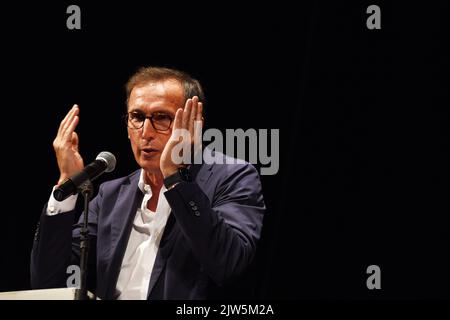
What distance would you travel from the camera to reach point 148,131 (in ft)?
7.16

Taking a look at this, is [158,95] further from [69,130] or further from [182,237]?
[182,237]

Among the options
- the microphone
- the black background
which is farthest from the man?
the black background

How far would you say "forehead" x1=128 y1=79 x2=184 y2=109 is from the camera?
7.30 feet

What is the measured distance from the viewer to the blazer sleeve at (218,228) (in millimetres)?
1925

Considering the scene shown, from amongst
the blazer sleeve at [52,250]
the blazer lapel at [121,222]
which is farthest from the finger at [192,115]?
the blazer sleeve at [52,250]

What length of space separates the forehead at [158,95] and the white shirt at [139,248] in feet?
1.15

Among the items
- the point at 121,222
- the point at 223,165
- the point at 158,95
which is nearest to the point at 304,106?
the point at 223,165

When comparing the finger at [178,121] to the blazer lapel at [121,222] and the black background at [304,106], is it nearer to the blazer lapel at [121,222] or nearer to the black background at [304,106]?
the blazer lapel at [121,222]

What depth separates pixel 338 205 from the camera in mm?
2848

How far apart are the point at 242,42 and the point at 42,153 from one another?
1120 mm

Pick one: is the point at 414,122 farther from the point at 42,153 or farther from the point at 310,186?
the point at 42,153

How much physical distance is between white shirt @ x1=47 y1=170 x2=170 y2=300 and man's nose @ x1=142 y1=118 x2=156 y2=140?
245 millimetres

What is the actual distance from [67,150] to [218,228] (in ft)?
2.13

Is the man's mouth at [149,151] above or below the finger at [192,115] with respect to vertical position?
below
